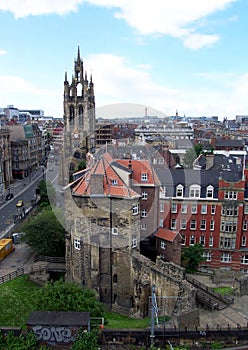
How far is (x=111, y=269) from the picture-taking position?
35781 mm

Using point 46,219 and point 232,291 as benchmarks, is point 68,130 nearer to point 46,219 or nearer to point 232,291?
point 46,219

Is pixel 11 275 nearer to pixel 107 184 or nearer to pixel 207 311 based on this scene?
pixel 107 184

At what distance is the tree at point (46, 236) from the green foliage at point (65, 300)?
17.2 meters

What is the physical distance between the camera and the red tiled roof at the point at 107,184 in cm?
3456

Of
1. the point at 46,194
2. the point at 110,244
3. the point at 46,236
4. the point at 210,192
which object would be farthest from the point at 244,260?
the point at 46,194

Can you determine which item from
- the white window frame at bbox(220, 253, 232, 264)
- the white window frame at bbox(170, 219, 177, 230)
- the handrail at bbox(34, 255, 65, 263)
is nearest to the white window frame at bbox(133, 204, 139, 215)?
the white window frame at bbox(170, 219, 177, 230)

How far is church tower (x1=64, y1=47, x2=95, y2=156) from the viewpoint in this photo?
87562 mm

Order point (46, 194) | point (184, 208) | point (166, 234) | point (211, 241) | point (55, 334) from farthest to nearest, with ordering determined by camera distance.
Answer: point (46, 194) → point (184, 208) → point (211, 241) → point (166, 234) → point (55, 334)

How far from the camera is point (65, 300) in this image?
82.9ft

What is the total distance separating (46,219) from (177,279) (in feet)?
70.2

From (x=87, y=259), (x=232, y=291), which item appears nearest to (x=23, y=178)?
(x=87, y=259)

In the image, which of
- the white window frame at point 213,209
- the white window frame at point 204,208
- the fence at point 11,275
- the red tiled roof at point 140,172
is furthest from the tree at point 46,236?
the white window frame at point 213,209

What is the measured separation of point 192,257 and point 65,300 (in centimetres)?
2262

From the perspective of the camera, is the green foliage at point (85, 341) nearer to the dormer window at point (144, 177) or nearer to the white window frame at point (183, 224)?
the dormer window at point (144, 177)
